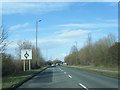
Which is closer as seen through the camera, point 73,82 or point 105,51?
point 73,82

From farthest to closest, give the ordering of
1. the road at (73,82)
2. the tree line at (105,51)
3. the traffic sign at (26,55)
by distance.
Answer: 1. the tree line at (105,51)
2. the traffic sign at (26,55)
3. the road at (73,82)

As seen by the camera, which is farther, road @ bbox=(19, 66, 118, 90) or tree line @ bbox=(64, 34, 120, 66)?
tree line @ bbox=(64, 34, 120, 66)

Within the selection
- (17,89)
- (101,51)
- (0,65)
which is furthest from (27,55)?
(101,51)

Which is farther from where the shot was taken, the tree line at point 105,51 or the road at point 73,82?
the tree line at point 105,51

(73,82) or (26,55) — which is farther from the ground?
(26,55)

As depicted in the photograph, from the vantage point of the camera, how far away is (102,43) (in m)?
59.5

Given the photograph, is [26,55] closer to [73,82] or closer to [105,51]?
[73,82]

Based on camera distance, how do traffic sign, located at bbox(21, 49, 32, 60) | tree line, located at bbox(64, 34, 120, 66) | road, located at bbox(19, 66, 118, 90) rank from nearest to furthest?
road, located at bbox(19, 66, 118, 90) < traffic sign, located at bbox(21, 49, 32, 60) < tree line, located at bbox(64, 34, 120, 66)

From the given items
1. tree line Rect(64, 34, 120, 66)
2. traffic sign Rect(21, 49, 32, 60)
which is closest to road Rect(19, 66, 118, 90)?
traffic sign Rect(21, 49, 32, 60)

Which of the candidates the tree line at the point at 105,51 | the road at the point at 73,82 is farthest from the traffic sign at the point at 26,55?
the tree line at the point at 105,51

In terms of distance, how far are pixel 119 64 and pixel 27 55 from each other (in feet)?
70.1

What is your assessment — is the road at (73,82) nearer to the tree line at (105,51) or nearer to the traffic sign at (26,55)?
the traffic sign at (26,55)

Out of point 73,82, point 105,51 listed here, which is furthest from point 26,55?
point 105,51

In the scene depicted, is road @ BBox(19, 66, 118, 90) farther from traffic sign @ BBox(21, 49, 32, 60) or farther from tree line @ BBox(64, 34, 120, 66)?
tree line @ BBox(64, 34, 120, 66)
